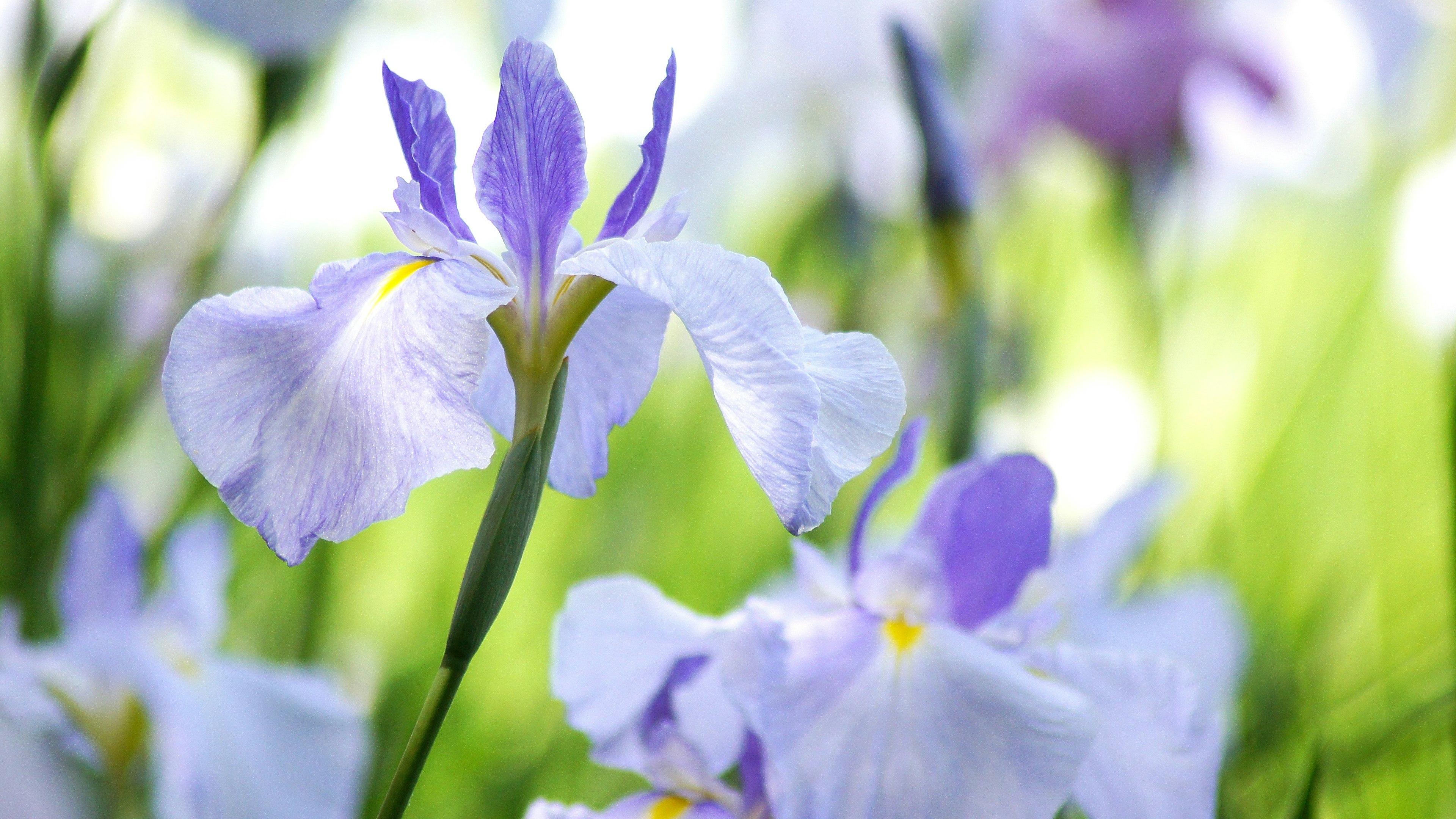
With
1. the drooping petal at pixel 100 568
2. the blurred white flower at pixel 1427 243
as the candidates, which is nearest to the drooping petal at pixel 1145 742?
the drooping petal at pixel 100 568

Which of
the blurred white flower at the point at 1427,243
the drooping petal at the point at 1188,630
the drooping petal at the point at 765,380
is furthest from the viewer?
the blurred white flower at the point at 1427,243

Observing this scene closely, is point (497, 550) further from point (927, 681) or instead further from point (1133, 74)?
point (1133, 74)

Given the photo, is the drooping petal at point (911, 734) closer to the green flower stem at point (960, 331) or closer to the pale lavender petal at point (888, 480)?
the pale lavender petal at point (888, 480)

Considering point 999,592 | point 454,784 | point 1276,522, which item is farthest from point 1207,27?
point 454,784

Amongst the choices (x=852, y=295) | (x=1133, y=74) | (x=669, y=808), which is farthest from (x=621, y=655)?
(x=1133, y=74)

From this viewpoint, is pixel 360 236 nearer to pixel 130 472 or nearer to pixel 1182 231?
pixel 130 472
